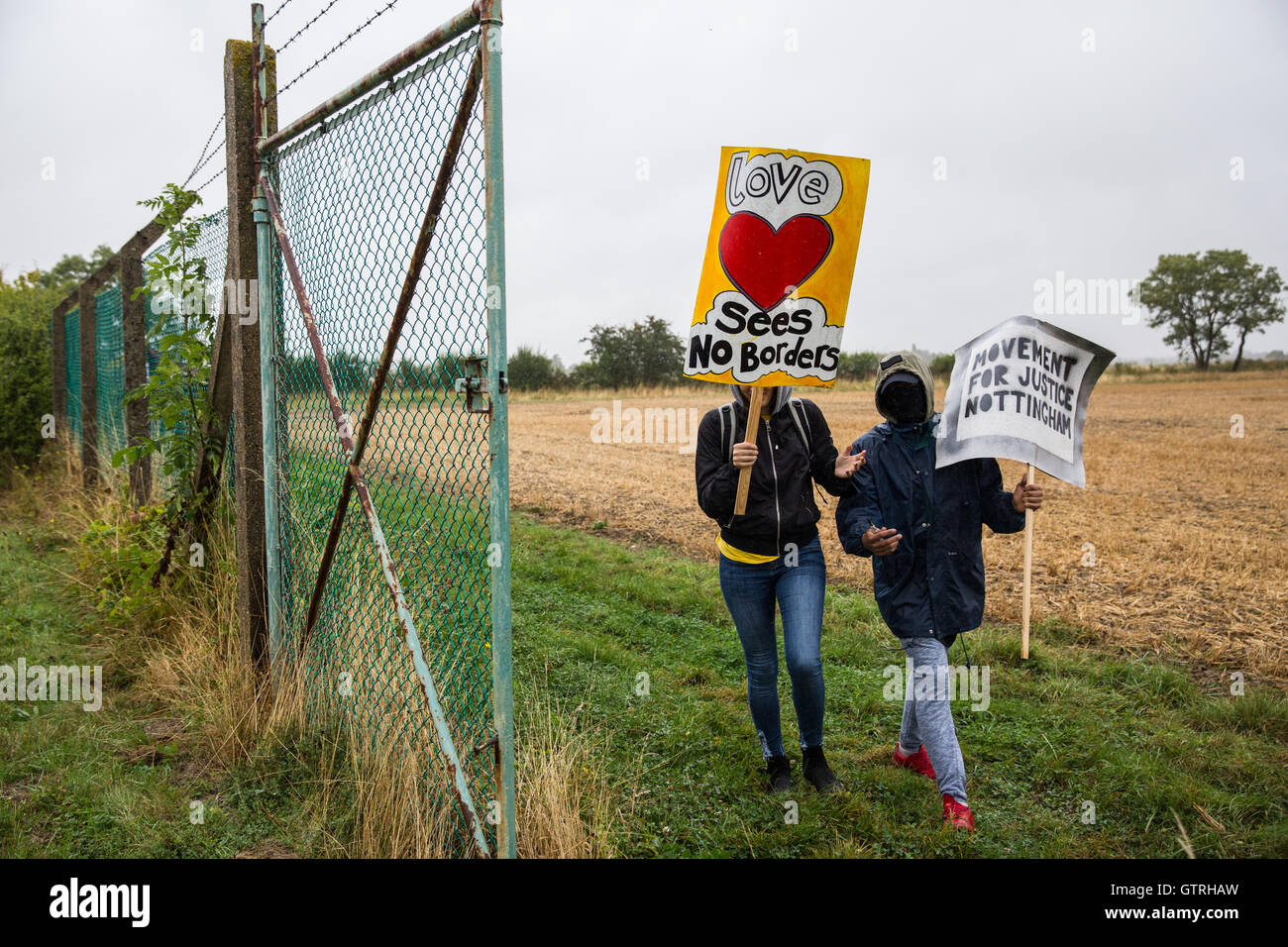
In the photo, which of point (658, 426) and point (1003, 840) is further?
point (658, 426)

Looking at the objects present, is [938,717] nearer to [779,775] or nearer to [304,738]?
[779,775]

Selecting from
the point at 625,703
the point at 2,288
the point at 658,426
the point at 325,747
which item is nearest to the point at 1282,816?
the point at 625,703

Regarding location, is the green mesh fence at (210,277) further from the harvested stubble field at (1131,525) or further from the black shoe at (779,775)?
the harvested stubble field at (1131,525)

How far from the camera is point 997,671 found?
5648mm

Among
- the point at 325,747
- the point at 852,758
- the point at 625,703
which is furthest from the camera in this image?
the point at 625,703

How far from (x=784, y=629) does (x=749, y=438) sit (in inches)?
35.4

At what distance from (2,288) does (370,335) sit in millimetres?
16193

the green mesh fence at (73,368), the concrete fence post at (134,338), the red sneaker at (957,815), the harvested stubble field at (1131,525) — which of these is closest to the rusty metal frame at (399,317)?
the red sneaker at (957,815)

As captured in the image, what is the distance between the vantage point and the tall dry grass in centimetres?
317

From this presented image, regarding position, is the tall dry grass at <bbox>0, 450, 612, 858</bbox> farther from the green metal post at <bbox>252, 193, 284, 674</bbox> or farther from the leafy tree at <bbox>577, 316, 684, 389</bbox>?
the leafy tree at <bbox>577, 316, 684, 389</bbox>

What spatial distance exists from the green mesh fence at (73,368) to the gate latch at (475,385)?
9958 millimetres

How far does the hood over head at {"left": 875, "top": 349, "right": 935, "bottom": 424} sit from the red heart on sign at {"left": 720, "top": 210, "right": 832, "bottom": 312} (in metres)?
0.61

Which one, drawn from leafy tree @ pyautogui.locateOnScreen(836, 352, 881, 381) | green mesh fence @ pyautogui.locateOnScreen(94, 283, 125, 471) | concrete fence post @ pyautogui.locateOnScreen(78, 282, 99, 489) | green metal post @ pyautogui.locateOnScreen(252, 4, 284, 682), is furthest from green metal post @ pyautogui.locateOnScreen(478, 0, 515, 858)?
leafy tree @ pyautogui.locateOnScreen(836, 352, 881, 381)
